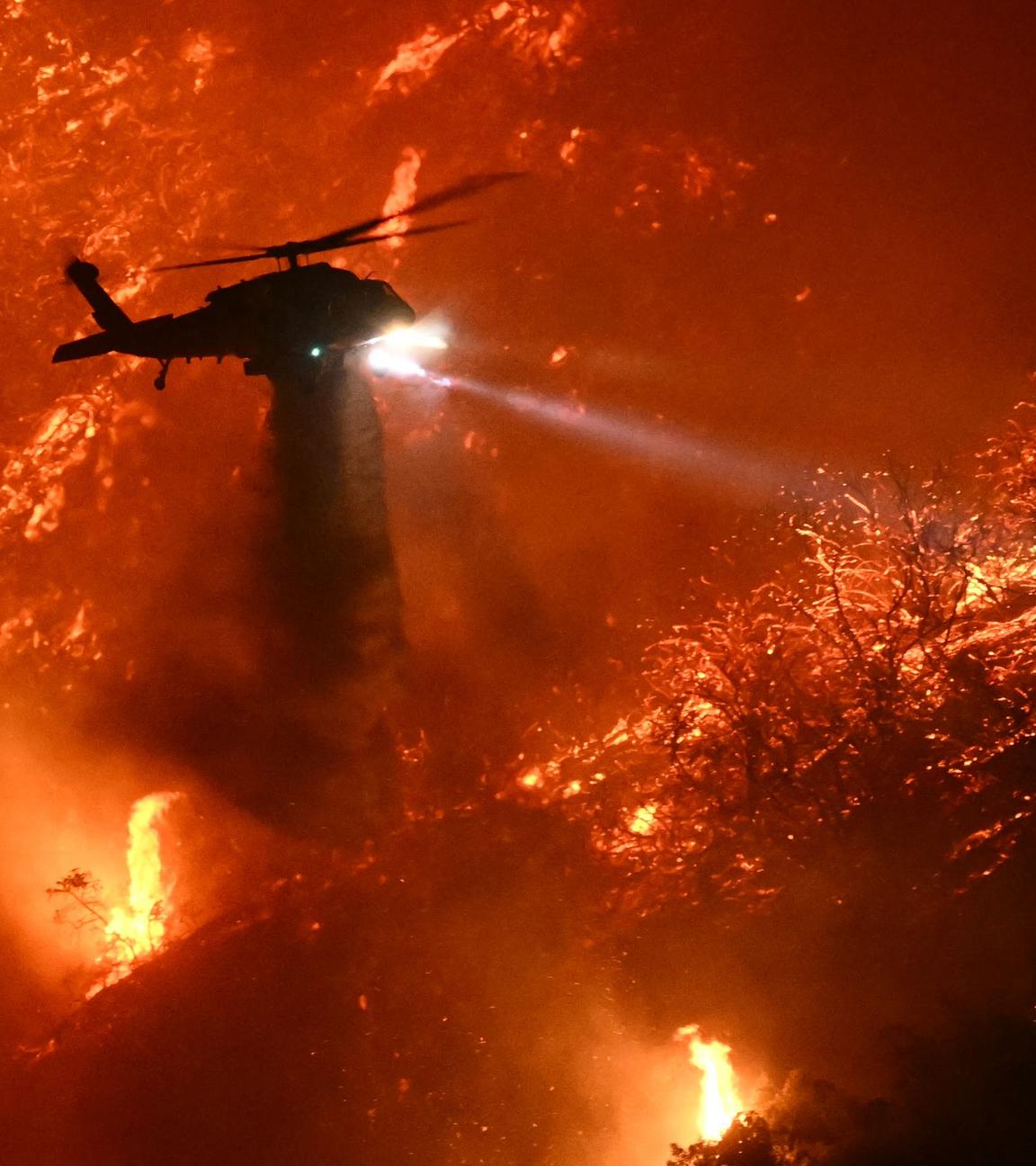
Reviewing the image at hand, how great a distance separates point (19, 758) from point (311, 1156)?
11.1 meters

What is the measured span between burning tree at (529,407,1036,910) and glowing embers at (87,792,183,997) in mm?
8512

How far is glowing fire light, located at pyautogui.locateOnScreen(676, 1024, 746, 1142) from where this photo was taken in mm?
15016

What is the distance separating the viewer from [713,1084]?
15.4 m

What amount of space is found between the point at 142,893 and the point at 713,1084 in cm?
1308

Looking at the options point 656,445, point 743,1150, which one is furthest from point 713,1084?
point 656,445

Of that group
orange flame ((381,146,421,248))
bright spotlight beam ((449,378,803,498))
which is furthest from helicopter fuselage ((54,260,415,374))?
bright spotlight beam ((449,378,803,498))

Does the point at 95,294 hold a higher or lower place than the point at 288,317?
higher

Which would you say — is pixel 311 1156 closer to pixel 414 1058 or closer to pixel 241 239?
pixel 414 1058

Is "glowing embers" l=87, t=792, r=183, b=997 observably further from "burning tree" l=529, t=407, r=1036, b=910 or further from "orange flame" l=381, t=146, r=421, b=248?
"orange flame" l=381, t=146, r=421, b=248

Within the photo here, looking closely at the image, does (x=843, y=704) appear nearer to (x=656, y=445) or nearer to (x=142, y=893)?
(x=656, y=445)

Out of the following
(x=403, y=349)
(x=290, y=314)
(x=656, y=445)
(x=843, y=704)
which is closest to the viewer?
(x=290, y=314)

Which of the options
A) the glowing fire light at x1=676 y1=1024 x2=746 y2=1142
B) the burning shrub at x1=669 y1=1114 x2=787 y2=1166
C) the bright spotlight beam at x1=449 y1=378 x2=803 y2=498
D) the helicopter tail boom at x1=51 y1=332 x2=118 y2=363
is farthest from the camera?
the bright spotlight beam at x1=449 y1=378 x2=803 y2=498

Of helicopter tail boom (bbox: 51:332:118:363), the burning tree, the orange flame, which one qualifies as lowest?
the burning tree

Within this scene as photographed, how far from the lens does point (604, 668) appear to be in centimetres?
2117
